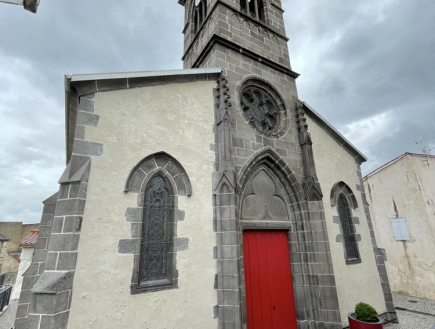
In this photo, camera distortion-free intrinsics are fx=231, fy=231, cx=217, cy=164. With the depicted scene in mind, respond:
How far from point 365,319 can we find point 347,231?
2266mm

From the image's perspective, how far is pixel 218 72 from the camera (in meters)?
5.39

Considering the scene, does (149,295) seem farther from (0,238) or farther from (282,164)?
(0,238)

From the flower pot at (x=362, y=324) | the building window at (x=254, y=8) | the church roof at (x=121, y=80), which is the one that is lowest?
the flower pot at (x=362, y=324)

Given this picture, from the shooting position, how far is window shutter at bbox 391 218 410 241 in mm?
9035

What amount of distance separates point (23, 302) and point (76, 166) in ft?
12.4

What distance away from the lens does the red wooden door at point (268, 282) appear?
4711 millimetres

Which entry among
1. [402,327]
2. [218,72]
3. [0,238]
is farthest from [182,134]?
[0,238]

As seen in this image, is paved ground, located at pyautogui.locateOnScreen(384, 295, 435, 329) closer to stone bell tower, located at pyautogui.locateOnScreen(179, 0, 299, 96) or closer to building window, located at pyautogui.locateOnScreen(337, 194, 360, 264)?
building window, located at pyautogui.locateOnScreen(337, 194, 360, 264)

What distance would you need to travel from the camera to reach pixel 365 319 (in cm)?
470

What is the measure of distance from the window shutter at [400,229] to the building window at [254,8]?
9295 mm

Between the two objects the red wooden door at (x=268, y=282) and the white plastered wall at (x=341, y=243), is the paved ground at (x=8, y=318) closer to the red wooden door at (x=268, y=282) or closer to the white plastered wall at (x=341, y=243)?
the red wooden door at (x=268, y=282)

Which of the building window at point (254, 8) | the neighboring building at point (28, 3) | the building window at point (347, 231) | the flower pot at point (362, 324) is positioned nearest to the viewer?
the neighboring building at point (28, 3)

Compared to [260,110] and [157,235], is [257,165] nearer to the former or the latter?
[260,110]

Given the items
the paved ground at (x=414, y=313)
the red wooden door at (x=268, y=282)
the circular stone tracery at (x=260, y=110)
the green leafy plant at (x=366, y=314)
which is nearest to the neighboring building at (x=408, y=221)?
the paved ground at (x=414, y=313)
